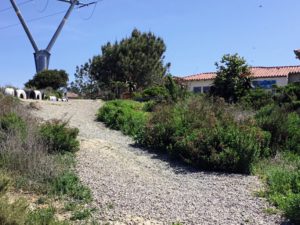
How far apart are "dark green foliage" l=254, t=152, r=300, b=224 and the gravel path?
0.23 meters

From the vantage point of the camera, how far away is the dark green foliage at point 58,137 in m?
9.43

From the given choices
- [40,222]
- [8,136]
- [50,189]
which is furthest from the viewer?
[8,136]

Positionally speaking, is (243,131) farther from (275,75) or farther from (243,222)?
(275,75)

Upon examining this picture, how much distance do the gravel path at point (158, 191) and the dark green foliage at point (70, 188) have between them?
156 millimetres

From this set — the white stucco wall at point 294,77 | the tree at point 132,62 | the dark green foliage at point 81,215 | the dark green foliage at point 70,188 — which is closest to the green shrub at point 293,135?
the dark green foliage at point 70,188

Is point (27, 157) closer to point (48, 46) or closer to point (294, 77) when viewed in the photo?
point (294, 77)

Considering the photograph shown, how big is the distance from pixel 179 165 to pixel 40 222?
5.01m

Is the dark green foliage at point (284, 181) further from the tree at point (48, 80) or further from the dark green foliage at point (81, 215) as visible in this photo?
the tree at point (48, 80)

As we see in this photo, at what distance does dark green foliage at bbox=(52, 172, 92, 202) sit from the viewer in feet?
23.3

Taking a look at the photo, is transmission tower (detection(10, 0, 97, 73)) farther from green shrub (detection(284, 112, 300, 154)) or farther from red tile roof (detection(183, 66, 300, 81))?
green shrub (detection(284, 112, 300, 154))

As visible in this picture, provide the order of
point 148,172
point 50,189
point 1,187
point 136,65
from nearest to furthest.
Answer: point 1,187, point 50,189, point 148,172, point 136,65

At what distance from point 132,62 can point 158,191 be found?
37.8 metres

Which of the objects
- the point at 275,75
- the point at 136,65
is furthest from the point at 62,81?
the point at 275,75

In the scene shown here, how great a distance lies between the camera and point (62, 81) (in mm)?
37219
